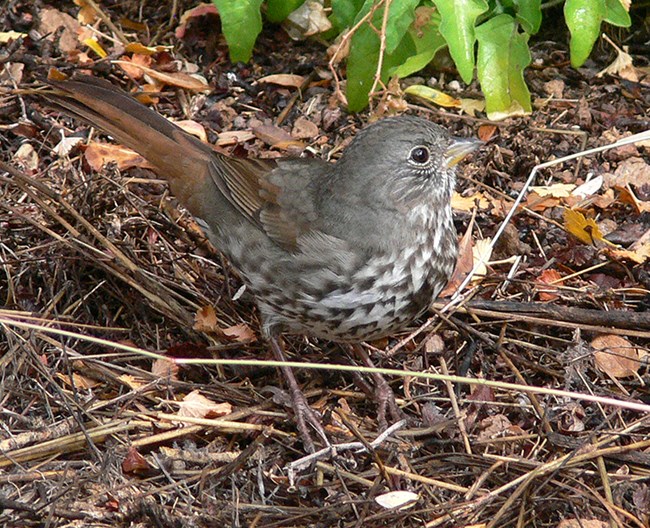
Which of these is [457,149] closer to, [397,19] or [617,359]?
[397,19]

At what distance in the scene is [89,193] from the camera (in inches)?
177

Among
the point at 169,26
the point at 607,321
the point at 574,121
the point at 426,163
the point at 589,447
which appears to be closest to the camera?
the point at 589,447

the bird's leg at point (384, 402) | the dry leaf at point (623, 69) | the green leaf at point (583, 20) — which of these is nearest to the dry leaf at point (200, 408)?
the bird's leg at point (384, 402)

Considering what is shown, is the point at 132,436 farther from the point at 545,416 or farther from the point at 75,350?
the point at 545,416

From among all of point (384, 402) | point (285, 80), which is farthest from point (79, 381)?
point (285, 80)

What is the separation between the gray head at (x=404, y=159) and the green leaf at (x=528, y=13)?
114 cm

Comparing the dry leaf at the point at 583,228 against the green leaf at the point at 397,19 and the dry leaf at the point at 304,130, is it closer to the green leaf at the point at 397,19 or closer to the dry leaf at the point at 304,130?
the green leaf at the point at 397,19

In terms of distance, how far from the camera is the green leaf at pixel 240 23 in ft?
16.1

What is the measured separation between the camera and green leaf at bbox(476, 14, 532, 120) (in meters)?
4.75

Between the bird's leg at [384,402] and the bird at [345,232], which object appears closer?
the bird at [345,232]

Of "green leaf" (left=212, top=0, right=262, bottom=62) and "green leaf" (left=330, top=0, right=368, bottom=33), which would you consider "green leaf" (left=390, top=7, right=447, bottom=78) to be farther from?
"green leaf" (left=212, top=0, right=262, bottom=62)

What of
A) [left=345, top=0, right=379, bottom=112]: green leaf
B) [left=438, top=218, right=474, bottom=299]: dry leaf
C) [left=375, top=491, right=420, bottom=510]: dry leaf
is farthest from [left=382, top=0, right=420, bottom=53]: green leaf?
[left=375, top=491, right=420, bottom=510]: dry leaf

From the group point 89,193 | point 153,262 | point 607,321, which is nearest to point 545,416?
point 607,321

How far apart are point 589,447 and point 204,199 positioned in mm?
1809
